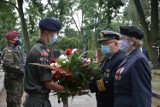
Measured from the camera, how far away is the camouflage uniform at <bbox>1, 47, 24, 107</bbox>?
7.31 m

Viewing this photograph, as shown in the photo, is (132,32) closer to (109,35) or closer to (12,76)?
(109,35)

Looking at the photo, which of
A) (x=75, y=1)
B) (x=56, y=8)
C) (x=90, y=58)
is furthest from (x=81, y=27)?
(x=90, y=58)

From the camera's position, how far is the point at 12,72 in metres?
7.38

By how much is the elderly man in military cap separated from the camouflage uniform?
9.79 ft

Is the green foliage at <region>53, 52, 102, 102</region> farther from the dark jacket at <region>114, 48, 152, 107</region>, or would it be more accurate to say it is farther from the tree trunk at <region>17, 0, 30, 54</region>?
the tree trunk at <region>17, 0, 30, 54</region>

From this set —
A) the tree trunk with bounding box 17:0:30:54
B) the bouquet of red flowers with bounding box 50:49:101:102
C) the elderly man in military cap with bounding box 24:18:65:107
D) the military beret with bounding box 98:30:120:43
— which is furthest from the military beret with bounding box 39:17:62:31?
the tree trunk with bounding box 17:0:30:54

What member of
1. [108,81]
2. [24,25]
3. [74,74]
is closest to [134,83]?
[108,81]

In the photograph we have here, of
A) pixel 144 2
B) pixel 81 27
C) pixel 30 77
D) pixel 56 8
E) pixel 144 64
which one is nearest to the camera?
pixel 144 64

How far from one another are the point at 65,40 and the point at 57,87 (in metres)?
77.9

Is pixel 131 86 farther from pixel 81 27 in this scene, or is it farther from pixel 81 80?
pixel 81 27

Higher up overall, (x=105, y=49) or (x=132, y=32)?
(x=132, y=32)

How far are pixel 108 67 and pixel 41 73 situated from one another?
98 cm

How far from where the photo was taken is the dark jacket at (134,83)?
12.2 feet

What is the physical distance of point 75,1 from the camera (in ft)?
224
